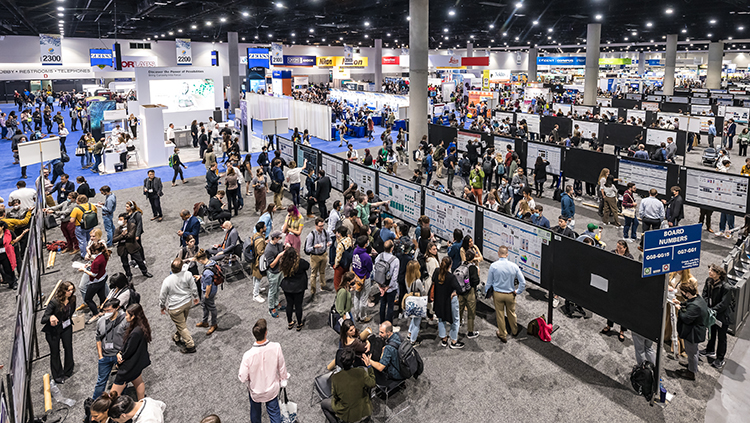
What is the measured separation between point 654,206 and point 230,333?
9.03 meters

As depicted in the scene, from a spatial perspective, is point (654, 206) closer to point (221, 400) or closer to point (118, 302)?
point (221, 400)

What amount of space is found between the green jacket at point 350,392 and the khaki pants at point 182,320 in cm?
311

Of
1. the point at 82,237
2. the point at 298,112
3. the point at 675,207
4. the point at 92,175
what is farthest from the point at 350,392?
the point at 298,112

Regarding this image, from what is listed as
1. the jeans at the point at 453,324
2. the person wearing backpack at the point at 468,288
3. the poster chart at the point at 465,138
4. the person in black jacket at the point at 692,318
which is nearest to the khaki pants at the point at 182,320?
the jeans at the point at 453,324

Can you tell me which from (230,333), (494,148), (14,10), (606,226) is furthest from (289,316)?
(14,10)

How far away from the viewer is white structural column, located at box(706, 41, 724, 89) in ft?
141

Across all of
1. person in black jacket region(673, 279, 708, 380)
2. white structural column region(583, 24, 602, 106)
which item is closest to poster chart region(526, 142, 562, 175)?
person in black jacket region(673, 279, 708, 380)

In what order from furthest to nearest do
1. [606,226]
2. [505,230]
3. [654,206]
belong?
[606,226] < [654,206] < [505,230]

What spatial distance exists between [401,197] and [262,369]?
21.7 ft

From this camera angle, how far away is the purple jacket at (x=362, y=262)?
796 centimetres

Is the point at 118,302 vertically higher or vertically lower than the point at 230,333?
higher

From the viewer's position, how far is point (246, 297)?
9.34 meters

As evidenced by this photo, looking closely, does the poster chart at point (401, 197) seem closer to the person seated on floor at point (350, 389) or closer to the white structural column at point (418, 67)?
the person seated on floor at point (350, 389)

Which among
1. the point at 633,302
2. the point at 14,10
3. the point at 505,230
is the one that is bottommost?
the point at 633,302
